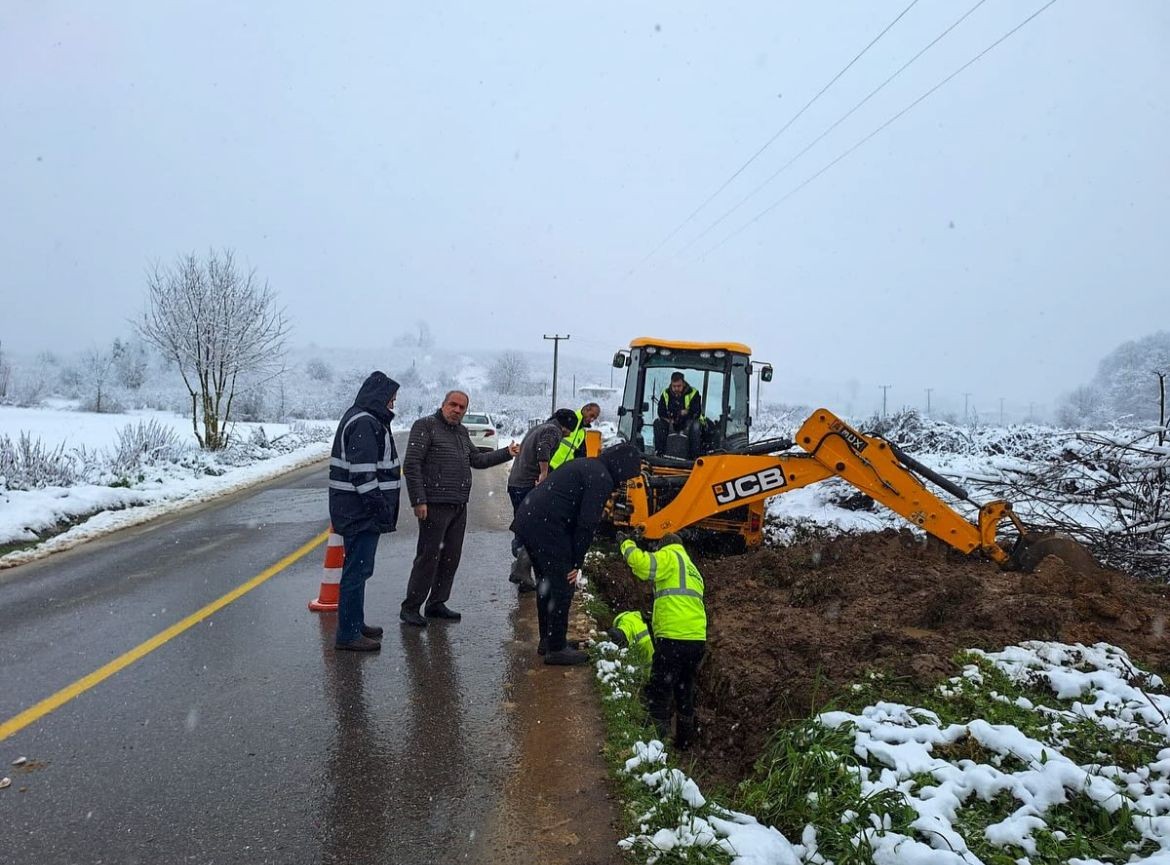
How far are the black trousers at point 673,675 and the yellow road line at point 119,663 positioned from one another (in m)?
3.49

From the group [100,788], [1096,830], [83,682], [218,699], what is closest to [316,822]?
[100,788]

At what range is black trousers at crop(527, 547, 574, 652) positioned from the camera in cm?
504

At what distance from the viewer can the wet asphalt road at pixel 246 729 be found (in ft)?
9.69

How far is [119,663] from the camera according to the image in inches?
189

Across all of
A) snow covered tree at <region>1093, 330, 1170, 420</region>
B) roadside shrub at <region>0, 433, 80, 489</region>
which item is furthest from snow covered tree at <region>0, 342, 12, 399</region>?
snow covered tree at <region>1093, 330, 1170, 420</region>

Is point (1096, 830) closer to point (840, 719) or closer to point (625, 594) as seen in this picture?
point (840, 719)

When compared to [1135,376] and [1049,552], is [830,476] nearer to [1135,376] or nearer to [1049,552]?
[1049,552]

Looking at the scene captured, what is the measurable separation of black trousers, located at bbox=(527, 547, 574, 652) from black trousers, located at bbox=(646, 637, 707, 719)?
0.73 m

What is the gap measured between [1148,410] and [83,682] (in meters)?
54.2

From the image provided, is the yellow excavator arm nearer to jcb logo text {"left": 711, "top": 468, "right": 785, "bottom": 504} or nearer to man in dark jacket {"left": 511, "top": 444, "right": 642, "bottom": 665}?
jcb logo text {"left": 711, "top": 468, "right": 785, "bottom": 504}

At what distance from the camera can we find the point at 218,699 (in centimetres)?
427

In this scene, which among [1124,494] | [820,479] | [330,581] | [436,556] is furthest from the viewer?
[820,479]

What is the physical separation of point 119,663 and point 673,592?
3735 millimetres

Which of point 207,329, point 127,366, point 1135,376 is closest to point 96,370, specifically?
point 127,366
